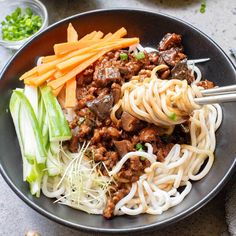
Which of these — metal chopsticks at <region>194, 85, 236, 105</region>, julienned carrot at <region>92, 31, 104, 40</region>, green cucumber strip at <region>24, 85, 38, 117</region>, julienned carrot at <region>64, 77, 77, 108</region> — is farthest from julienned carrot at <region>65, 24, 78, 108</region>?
metal chopsticks at <region>194, 85, 236, 105</region>

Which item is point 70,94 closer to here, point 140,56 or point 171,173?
point 140,56

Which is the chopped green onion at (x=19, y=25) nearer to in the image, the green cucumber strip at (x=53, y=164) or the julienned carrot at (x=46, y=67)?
the julienned carrot at (x=46, y=67)

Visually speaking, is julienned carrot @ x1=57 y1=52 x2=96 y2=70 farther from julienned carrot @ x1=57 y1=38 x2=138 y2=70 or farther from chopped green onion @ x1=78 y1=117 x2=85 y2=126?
chopped green onion @ x1=78 y1=117 x2=85 y2=126

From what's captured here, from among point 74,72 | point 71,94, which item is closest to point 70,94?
point 71,94

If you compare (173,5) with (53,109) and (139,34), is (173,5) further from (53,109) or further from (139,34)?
(53,109)

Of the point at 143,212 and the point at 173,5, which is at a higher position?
the point at 173,5

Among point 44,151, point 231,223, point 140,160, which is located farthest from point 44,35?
point 231,223


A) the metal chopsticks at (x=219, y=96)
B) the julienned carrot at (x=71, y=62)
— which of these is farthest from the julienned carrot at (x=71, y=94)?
the metal chopsticks at (x=219, y=96)
